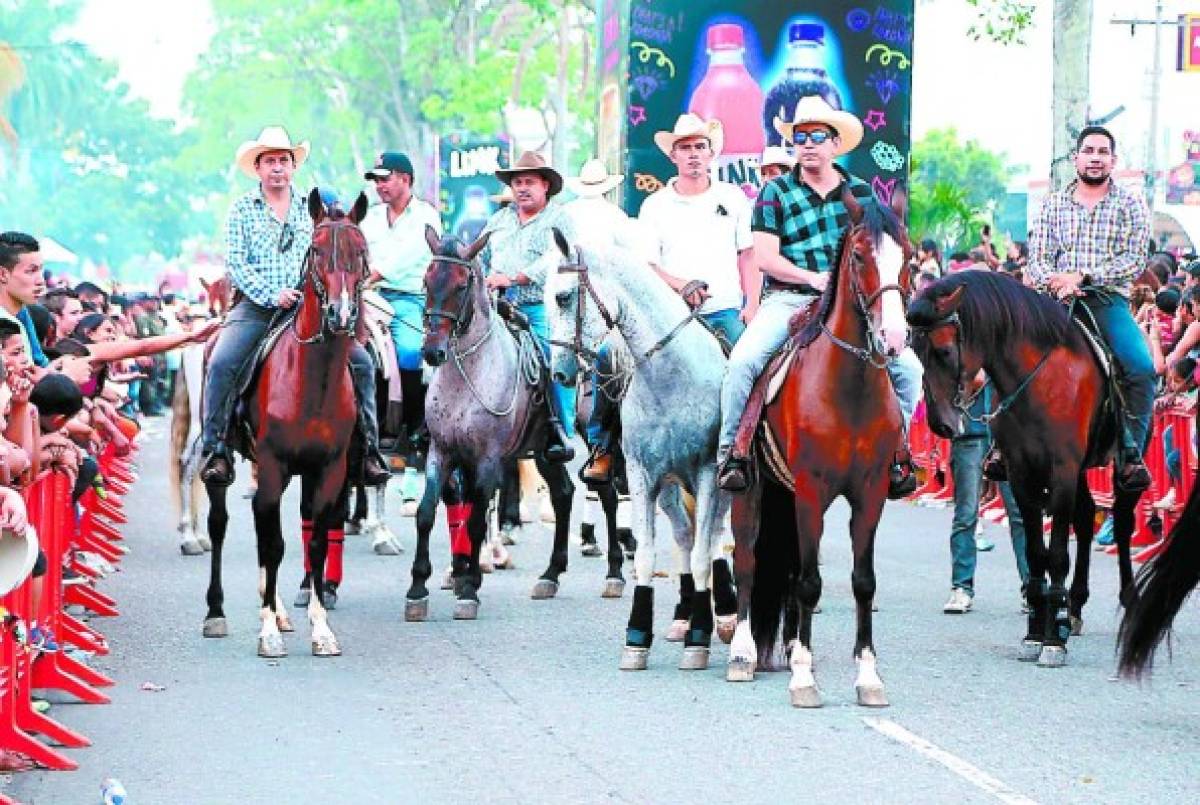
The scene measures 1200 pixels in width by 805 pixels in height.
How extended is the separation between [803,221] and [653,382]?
4.26ft

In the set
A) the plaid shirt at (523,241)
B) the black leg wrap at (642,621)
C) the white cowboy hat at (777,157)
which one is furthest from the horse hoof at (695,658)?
the white cowboy hat at (777,157)

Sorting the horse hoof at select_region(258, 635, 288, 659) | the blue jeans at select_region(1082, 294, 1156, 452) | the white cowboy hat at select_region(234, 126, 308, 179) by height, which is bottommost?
the horse hoof at select_region(258, 635, 288, 659)

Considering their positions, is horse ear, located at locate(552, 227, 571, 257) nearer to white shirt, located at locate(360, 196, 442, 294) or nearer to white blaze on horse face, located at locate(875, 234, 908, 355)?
white blaze on horse face, located at locate(875, 234, 908, 355)

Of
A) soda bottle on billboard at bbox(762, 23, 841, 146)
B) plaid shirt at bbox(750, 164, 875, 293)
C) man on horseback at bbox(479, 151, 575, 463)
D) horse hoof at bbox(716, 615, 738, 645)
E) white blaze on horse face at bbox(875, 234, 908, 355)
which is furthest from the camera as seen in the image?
soda bottle on billboard at bbox(762, 23, 841, 146)

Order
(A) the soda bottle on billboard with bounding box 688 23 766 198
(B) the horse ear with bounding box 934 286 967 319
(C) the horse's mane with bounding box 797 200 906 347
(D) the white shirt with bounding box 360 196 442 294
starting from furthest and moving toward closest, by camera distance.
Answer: (A) the soda bottle on billboard with bounding box 688 23 766 198 → (D) the white shirt with bounding box 360 196 442 294 → (B) the horse ear with bounding box 934 286 967 319 → (C) the horse's mane with bounding box 797 200 906 347

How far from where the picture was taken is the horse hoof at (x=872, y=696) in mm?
10891

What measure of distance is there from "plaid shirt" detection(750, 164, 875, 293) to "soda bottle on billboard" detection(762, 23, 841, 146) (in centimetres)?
890

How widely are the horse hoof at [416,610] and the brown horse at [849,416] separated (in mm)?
3466

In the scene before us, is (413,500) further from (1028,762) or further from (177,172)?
(177,172)

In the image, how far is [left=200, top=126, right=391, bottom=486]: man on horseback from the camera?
13539 mm

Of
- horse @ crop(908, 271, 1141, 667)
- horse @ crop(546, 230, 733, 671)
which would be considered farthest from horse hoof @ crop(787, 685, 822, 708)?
horse @ crop(908, 271, 1141, 667)

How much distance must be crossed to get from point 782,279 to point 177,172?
116642mm

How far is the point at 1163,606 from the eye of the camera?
33.6ft

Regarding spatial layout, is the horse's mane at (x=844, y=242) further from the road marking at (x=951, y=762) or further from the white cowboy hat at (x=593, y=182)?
the white cowboy hat at (x=593, y=182)
